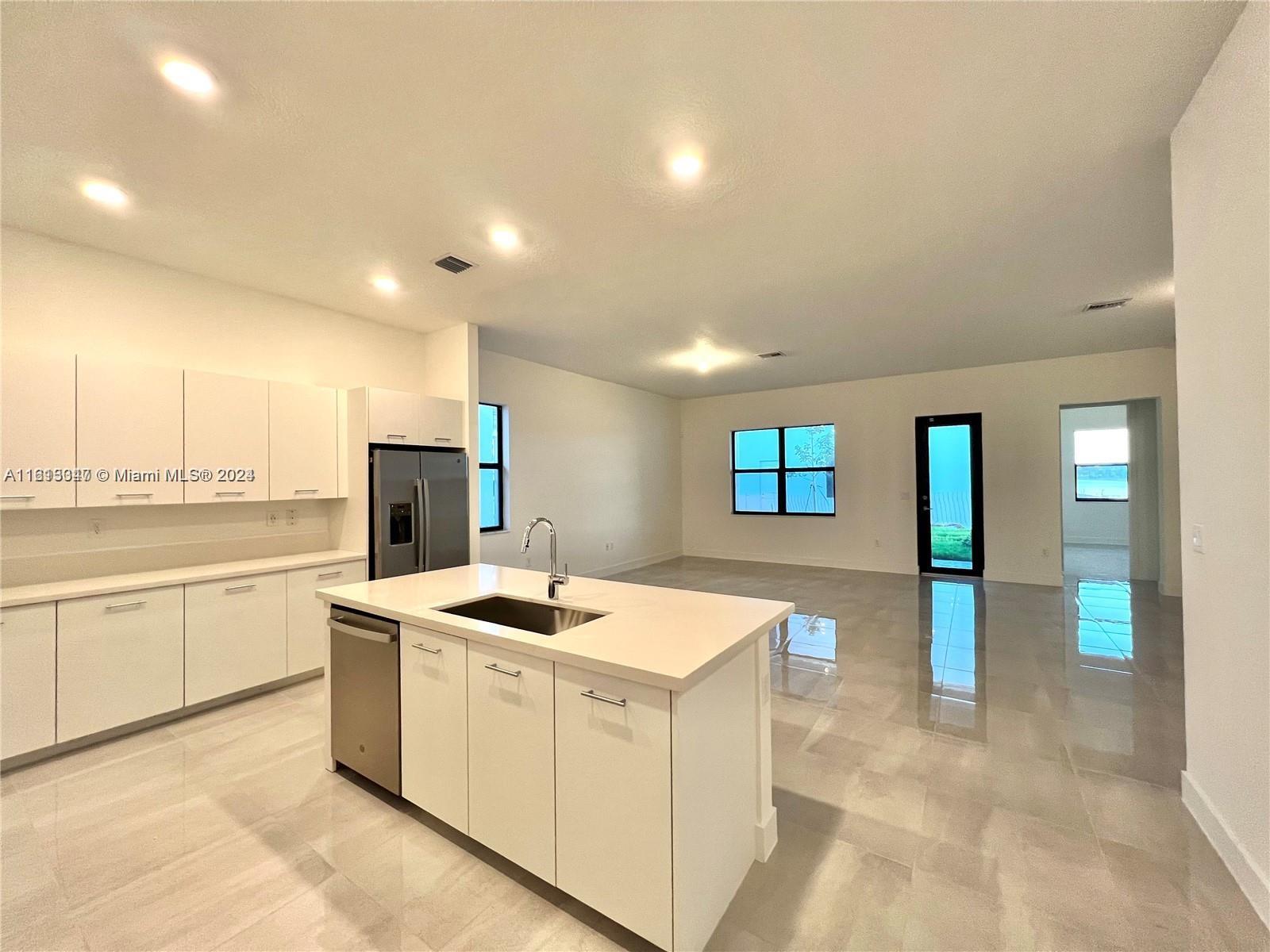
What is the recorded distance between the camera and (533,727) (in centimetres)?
161

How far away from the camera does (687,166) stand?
Answer: 7.48 ft

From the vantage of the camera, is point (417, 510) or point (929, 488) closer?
point (417, 510)

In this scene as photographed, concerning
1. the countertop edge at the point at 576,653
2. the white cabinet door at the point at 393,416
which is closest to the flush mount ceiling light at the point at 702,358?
the white cabinet door at the point at 393,416

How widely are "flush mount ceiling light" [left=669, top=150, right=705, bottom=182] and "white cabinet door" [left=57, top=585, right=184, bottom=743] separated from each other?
3.49m

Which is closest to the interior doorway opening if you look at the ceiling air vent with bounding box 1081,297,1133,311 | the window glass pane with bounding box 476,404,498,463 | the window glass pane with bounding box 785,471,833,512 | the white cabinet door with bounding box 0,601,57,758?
the window glass pane with bounding box 785,471,833,512

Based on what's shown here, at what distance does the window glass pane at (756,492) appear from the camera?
844 cm

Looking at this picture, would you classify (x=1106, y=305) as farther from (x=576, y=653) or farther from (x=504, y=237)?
(x=576, y=653)

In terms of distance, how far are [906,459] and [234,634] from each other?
7591 mm

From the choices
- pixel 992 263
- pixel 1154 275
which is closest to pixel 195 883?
pixel 992 263

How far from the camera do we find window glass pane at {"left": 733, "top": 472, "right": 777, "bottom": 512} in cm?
844

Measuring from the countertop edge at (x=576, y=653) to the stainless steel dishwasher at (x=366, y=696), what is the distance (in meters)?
0.11

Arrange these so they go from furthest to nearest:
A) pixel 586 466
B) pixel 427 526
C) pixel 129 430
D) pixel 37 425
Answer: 1. pixel 586 466
2. pixel 427 526
3. pixel 129 430
4. pixel 37 425

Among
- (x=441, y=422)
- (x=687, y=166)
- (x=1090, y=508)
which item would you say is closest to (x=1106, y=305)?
(x=687, y=166)

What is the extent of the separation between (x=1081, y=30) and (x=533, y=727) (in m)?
2.77
